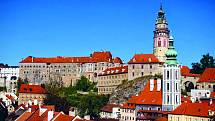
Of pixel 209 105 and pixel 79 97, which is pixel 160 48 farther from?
pixel 209 105

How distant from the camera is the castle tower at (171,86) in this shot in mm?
59250

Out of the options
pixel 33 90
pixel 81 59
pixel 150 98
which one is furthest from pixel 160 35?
pixel 150 98

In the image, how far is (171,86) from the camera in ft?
196

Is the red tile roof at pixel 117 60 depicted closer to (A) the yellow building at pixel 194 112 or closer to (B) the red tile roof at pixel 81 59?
(B) the red tile roof at pixel 81 59

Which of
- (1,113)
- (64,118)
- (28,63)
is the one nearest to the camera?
(64,118)

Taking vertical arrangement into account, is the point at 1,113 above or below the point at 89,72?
below

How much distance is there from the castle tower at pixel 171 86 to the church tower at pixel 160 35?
34.9 m

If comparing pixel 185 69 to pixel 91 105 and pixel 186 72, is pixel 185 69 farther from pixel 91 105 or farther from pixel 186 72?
pixel 91 105

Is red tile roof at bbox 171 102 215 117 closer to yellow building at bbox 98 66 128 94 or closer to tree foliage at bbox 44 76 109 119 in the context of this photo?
tree foliage at bbox 44 76 109 119

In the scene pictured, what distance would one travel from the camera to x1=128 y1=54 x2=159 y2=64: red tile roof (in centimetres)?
8831

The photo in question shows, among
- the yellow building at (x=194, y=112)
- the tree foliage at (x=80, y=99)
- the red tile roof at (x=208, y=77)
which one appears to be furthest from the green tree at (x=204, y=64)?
the yellow building at (x=194, y=112)

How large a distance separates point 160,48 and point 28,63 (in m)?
36.9

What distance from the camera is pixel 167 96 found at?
59875 millimetres

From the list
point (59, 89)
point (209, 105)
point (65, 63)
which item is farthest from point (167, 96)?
point (65, 63)
